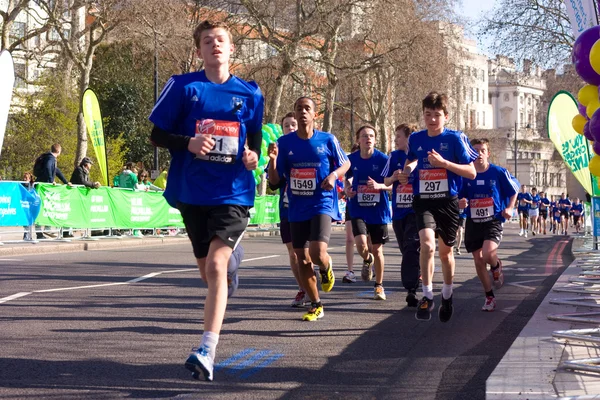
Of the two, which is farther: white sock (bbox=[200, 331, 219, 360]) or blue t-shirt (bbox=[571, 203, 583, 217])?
blue t-shirt (bbox=[571, 203, 583, 217])

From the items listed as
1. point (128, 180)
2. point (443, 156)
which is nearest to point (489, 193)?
point (443, 156)

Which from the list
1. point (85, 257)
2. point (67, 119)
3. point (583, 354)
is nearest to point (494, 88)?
point (67, 119)

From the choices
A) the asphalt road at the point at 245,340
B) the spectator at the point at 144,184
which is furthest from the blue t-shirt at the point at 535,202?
the asphalt road at the point at 245,340

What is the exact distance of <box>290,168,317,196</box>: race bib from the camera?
9.27 metres

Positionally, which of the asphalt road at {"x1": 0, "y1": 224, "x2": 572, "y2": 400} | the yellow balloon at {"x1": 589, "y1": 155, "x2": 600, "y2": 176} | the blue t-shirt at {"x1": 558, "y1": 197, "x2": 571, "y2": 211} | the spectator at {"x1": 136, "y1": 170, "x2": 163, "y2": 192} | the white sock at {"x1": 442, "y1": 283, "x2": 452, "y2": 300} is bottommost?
the asphalt road at {"x1": 0, "y1": 224, "x2": 572, "y2": 400}

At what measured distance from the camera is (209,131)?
20.0ft

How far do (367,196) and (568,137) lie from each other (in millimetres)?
6685

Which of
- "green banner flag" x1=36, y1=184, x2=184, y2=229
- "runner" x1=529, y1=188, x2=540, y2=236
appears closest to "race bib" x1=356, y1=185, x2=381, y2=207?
"green banner flag" x1=36, y1=184, x2=184, y2=229

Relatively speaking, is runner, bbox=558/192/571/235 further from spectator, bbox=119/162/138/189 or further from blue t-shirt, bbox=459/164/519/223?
blue t-shirt, bbox=459/164/519/223

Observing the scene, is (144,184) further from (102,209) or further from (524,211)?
(524,211)

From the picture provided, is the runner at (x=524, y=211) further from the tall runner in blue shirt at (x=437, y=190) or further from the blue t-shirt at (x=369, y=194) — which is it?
the tall runner in blue shirt at (x=437, y=190)

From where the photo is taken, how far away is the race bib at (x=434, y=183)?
29.8 ft

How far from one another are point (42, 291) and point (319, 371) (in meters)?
5.43

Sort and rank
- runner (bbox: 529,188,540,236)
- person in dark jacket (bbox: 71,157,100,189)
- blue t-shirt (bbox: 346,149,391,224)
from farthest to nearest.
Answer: runner (bbox: 529,188,540,236), person in dark jacket (bbox: 71,157,100,189), blue t-shirt (bbox: 346,149,391,224)
